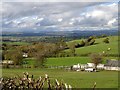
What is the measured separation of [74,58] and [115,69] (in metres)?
12.4

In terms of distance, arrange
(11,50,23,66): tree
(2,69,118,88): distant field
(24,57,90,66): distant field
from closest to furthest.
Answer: (2,69,118,88): distant field
(11,50,23,66): tree
(24,57,90,66): distant field

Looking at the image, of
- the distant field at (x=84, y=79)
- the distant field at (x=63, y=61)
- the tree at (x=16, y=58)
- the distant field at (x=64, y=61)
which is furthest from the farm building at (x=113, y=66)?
the tree at (x=16, y=58)

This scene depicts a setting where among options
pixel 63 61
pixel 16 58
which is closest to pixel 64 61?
pixel 63 61

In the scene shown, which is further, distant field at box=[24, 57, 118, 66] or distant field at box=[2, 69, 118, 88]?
distant field at box=[24, 57, 118, 66]

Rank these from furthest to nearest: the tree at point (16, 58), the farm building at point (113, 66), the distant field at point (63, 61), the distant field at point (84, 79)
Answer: the distant field at point (63, 61) → the tree at point (16, 58) → the farm building at point (113, 66) → the distant field at point (84, 79)

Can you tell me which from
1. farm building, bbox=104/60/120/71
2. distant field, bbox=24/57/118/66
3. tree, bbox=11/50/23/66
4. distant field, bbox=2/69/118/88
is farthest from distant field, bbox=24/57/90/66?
distant field, bbox=2/69/118/88

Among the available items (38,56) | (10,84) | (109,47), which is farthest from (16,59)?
(10,84)

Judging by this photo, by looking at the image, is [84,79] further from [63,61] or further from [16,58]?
[63,61]

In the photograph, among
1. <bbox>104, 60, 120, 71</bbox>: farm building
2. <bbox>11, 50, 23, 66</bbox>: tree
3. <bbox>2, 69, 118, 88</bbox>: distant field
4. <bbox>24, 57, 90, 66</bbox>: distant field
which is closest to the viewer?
<bbox>2, 69, 118, 88</bbox>: distant field

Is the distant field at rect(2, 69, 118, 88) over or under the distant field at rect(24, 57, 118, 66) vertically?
over

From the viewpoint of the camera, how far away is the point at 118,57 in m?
49.9

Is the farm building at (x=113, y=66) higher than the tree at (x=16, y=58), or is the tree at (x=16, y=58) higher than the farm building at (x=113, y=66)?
the tree at (x=16, y=58)

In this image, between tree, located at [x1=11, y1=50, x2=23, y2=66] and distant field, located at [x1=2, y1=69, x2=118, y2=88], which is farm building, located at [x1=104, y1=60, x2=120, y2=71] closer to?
distant field, located at [x1=2, y1=69, x2=118, y2=88]

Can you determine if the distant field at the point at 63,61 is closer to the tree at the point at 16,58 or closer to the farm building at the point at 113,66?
the tree at the point at 16,58
